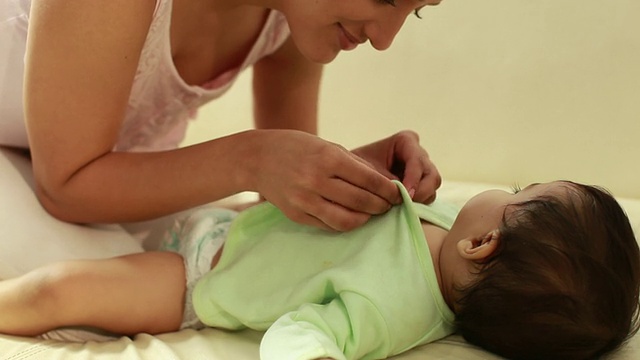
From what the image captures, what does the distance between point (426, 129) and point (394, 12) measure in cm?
69

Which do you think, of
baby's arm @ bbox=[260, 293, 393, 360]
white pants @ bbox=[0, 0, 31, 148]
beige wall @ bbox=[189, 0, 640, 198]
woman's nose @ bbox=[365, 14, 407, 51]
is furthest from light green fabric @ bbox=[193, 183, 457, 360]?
beige wall @ bbox=[189, 0, 640, 198]

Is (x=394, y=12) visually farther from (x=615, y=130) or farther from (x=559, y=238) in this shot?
(x=615, y=130)

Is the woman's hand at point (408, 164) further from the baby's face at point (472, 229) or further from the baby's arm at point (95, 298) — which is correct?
the baby's arm at point (95, 298)

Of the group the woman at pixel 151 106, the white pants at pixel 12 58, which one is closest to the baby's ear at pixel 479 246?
the woman at pixel 151 106

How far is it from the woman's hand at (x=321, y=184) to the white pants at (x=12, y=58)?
426mm

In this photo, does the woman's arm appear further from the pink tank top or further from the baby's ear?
the pink tank top

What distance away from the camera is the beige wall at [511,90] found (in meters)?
1.49

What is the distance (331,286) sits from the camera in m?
0.90

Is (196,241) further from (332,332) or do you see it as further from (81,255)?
(332,332)

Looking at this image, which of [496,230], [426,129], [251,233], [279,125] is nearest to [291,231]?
[251,233]

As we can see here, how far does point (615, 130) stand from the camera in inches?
58.8

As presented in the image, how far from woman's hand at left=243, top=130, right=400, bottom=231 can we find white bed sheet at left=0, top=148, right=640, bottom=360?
17 centimetres

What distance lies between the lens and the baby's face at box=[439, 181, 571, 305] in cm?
88

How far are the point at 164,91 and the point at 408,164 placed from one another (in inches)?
15.3
